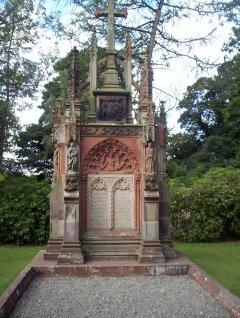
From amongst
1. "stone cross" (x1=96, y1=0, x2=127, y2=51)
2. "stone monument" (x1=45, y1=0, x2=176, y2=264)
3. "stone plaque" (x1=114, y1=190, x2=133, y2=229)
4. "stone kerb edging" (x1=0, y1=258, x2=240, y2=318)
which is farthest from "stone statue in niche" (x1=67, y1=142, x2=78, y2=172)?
"stone cross" (x1=96, y1=0, x2=127, y2=51)

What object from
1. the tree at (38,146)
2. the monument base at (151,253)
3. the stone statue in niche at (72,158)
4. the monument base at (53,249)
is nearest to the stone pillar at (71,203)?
the stone statue in niche at (72,158)

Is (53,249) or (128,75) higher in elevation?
(128,75)

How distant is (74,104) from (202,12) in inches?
530

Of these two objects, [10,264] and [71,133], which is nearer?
[71,133]

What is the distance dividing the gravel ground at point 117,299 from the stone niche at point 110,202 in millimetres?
1764

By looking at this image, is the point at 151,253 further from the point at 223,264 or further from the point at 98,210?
the point at 223,264

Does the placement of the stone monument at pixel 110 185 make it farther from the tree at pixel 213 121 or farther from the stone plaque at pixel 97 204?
the tree at pixel 213 121

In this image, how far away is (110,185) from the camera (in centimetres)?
990

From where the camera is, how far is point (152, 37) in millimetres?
20969

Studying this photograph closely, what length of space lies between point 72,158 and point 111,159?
1.08m

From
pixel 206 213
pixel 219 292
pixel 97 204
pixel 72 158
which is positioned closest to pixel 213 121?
pixel 206 213

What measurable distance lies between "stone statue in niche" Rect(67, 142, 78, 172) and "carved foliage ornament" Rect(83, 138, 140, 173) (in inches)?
19.7

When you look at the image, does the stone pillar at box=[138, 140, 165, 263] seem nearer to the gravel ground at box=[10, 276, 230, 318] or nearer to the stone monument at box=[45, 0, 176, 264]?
the stone monument at box=[45, 0, 176, 264]

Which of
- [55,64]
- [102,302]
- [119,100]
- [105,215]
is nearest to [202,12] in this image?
[55,64]
